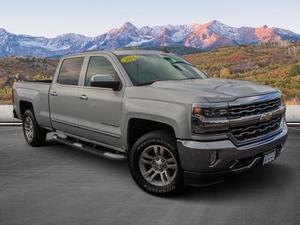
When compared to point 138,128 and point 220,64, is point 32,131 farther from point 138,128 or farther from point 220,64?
point 220,64

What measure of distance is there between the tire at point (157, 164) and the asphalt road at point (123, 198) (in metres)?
0.14

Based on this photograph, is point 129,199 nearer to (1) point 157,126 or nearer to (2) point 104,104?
(1) point 157,126

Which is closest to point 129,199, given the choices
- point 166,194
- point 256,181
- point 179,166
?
point 166,194

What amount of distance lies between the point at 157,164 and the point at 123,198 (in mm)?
598

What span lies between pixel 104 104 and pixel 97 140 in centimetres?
67

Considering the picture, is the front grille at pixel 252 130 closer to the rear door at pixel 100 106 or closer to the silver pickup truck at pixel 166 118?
the silver pickup truck at pixel 166 118

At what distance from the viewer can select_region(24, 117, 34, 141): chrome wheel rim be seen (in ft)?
26.7

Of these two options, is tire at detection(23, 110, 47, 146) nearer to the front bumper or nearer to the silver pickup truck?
the silver pickup truck

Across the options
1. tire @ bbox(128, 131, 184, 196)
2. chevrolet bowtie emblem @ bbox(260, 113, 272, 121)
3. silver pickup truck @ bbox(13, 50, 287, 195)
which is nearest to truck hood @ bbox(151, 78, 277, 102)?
silver pickup truck @ bbox(13, 50, 287, 195)

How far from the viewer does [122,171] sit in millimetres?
6191

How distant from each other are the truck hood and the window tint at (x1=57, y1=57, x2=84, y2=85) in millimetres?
1761

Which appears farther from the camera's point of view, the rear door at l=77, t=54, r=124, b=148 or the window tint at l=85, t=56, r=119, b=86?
the window tint at l=85, t=56, r=119, b=86

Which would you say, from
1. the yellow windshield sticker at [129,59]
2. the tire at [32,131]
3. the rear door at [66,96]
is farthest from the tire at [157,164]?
the tire at [32,131]

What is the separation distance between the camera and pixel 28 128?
27.2ft
